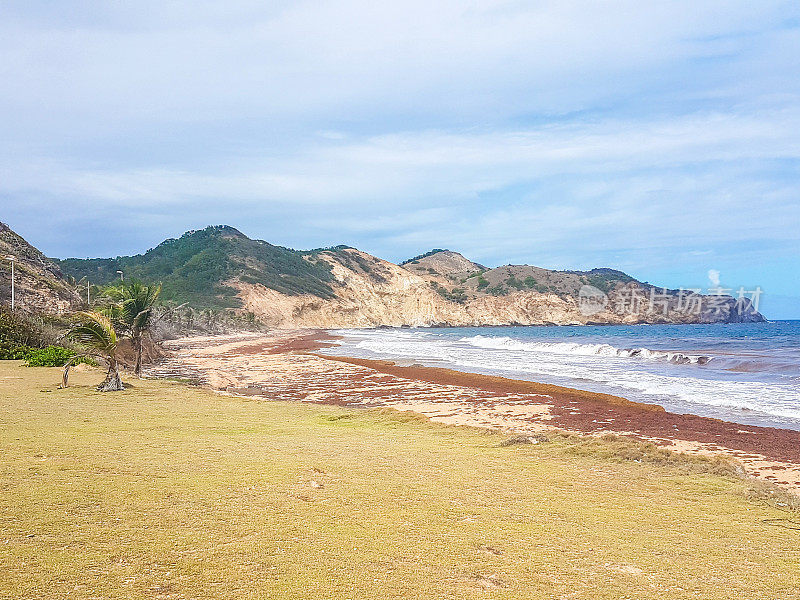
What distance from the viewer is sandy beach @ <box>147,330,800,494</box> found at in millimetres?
10016

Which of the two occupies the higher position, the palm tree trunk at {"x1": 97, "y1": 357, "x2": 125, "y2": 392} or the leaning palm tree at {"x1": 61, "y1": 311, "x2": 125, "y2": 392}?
the leaning palm tree at {"x1": 61, "y1": 311, "x2": 125, "y2": 392}

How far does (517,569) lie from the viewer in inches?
164

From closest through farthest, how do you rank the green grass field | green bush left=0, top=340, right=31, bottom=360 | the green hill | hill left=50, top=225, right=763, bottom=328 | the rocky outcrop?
the green grass field, green bush left=0, top=340, right=31, bottom=360, the rocky outcrop, the green hill, hill left=50, top=225, right=763, bottom=328

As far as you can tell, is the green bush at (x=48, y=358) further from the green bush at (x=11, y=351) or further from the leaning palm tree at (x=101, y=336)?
the leaning palm tree at (x=101, y=336)

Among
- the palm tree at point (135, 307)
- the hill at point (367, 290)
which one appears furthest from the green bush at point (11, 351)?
the hill at point (367, 290)

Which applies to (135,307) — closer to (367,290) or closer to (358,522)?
(358,522)

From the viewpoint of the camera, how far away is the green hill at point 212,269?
98.2 meters

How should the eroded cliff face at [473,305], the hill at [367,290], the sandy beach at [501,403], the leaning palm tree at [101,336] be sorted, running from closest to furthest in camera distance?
the sandy beach at [501,403]
the leaning palm tree at [101,336]
the hill at [367,290]
the eroded cliff face at [473,305]

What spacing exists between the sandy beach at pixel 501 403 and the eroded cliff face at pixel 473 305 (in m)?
96.5

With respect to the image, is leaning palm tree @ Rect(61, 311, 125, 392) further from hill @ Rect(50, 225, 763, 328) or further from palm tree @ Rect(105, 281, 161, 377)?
hill @ Rect(50, 225, 763, 328)

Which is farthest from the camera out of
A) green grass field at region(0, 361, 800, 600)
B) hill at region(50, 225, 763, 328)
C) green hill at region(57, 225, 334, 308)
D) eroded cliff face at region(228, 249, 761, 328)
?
eroded cliff face at region(228, 249, 761, 328)

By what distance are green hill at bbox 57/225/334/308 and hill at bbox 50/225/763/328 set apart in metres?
0.22

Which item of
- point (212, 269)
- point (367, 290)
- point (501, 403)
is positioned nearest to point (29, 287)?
point (501, 403)

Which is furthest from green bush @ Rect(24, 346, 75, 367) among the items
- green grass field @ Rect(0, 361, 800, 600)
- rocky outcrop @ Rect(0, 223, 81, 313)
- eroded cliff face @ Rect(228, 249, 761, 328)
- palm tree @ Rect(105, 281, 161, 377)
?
eroded cliff face @ Rect(228, 249, 761, 328)
